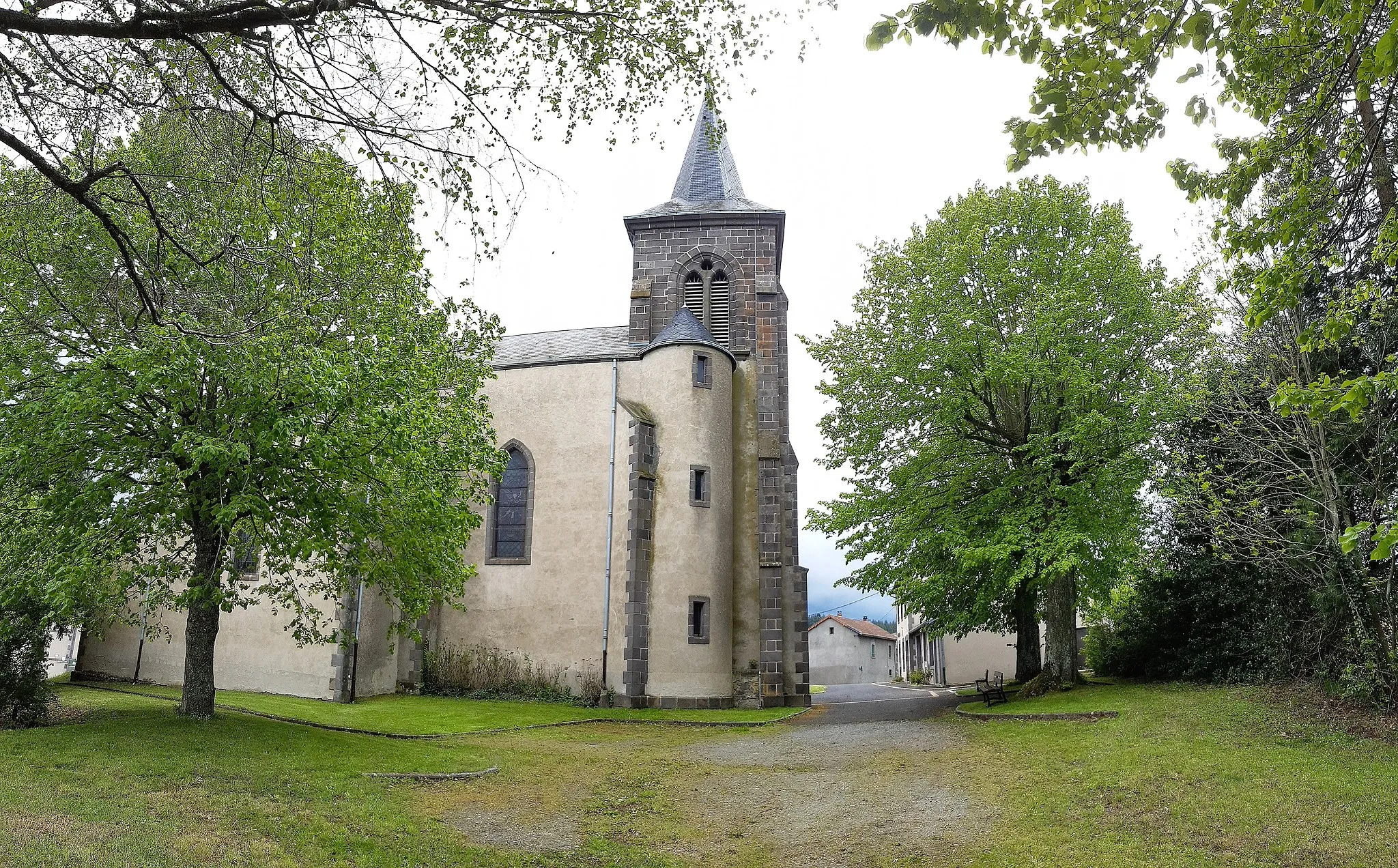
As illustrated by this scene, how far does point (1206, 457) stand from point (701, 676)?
40.5 ft

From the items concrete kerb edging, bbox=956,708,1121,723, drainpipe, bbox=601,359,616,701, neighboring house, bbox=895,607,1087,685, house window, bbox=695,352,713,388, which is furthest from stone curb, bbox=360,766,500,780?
neighboring house, bbox=895,607,1087,685

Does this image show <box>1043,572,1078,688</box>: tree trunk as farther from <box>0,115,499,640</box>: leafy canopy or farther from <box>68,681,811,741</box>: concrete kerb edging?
<box>0,115,499,640</box>: leafy canopy

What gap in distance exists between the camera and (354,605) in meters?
20.4

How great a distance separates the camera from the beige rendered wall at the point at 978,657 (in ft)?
137

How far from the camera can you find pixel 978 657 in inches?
1650

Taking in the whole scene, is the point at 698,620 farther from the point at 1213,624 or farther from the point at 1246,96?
the point at 1246,96

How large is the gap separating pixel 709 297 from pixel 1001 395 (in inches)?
391

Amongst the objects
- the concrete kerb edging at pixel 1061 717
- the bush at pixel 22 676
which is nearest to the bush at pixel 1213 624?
the concrete kerb edging at pixel 1061 717

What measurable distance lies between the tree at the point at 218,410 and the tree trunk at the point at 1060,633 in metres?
12.9

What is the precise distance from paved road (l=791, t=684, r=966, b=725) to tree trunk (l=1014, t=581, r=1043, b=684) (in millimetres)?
1892

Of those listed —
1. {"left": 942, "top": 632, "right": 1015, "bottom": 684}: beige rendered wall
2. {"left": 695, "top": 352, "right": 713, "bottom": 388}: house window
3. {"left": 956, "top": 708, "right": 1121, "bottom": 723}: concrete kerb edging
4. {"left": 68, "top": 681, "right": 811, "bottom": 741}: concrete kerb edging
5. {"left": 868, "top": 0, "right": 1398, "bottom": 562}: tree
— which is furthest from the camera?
{"left": 942, "top": 632, "right": 1015, "bottom": 684}: beige rendered wall

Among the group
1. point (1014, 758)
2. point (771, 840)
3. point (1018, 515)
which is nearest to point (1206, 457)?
point (1018, 515)

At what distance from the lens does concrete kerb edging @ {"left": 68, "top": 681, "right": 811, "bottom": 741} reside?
14.8 meters

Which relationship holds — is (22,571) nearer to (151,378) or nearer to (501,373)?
(151,378)
